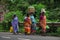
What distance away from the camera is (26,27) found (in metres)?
20.7

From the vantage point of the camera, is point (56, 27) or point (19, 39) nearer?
point (19, 39)

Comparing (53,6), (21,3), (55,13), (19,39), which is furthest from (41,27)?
(21,3)

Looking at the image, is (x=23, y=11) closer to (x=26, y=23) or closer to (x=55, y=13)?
(x=55, y=13)

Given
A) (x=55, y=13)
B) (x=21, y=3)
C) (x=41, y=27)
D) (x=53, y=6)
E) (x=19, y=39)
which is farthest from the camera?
(x=21, y=3)

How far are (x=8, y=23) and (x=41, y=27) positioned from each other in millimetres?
7391

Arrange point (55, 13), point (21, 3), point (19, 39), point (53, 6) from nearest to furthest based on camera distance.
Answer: point (19, 39) < point (55, 13) < point (53, 6) < point (21, 3)

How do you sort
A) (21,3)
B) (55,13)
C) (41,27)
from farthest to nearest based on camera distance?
(21,3) → (55,13) → (41,27)

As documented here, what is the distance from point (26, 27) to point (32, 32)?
55 centimetres

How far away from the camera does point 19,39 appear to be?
54.9 ft

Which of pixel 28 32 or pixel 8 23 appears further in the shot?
pixel 8 23

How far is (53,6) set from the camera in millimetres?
30859

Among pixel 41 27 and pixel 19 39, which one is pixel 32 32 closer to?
pixel 41 27

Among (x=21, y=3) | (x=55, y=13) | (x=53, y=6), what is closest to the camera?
(x=55, y=13)

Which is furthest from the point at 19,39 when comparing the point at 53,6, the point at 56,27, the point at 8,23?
the point at 53,6
